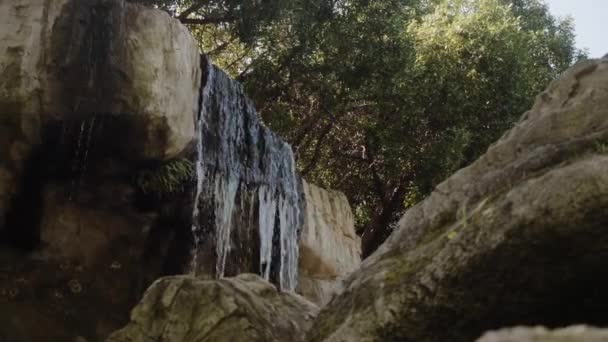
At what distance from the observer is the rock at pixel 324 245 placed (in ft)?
63.5

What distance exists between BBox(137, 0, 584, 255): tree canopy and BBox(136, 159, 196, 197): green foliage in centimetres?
786

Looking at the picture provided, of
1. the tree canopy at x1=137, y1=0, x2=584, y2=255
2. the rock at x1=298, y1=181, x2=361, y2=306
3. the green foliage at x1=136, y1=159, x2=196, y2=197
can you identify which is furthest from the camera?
the tree canopy at x1=137, y1=0, x2=584, y2=255

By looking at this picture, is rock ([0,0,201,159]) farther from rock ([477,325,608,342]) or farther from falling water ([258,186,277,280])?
rock ([477,325,608,342])

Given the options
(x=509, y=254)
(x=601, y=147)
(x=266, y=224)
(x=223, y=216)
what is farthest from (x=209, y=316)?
(x=266, y=224)

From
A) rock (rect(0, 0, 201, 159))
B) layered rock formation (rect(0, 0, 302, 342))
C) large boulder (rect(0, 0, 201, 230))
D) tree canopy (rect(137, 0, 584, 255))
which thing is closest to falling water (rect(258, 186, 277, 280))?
layered rock formation (rect(0, 0, 302, 342))

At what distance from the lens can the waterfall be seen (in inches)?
573

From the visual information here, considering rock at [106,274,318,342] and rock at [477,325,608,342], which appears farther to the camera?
rock at [106,274,318,342]

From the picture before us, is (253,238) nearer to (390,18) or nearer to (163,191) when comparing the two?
(163,191)

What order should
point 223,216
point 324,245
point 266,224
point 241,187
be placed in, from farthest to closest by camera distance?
point 324,245, point 266,224, point 241,187, point 223,216

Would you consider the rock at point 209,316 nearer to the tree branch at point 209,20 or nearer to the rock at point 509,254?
the rock at point 509,254

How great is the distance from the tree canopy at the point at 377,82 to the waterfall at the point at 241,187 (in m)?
4.92

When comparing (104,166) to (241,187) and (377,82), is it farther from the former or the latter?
(377,82)

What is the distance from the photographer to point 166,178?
13266mm

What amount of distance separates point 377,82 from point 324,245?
19.2ft
